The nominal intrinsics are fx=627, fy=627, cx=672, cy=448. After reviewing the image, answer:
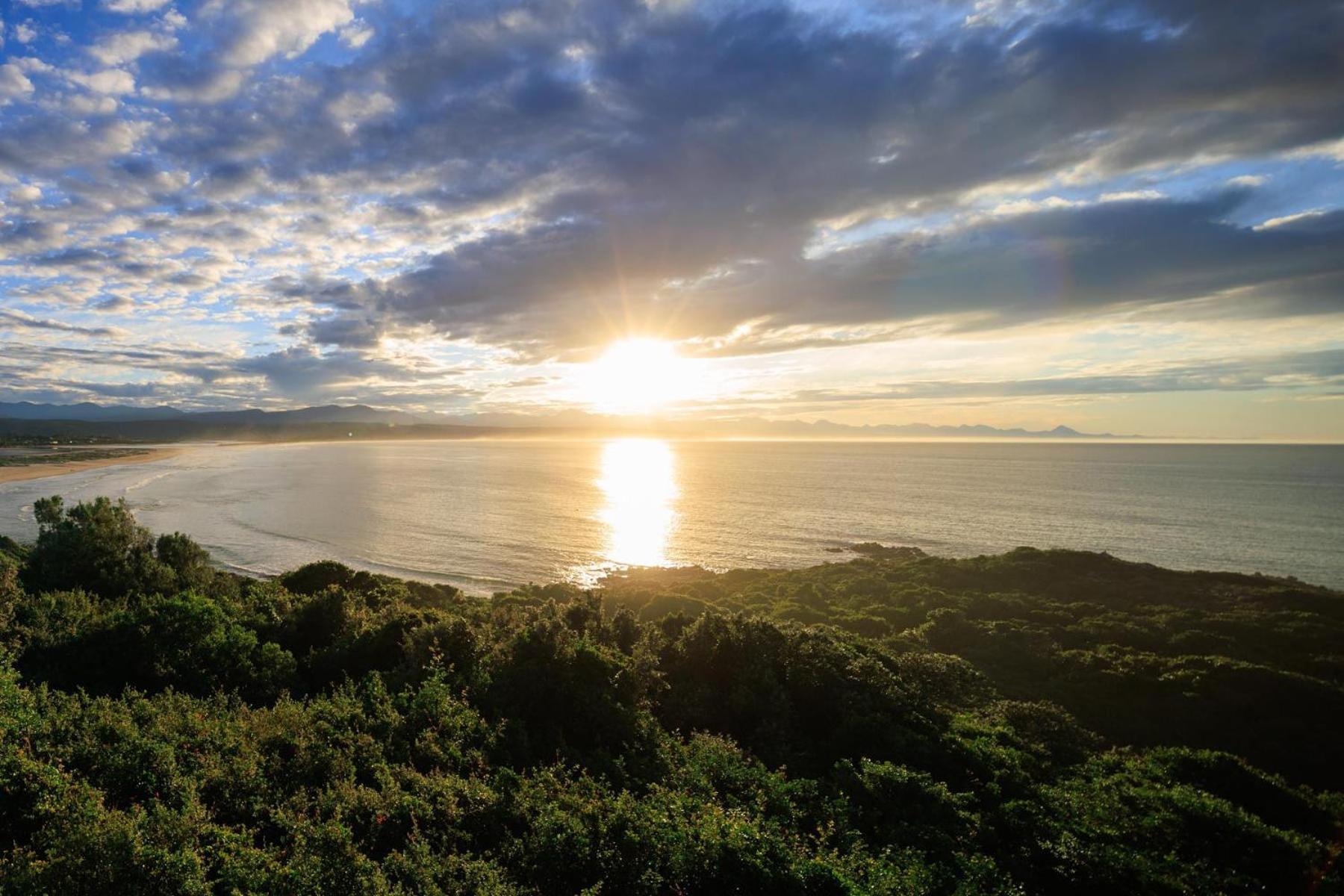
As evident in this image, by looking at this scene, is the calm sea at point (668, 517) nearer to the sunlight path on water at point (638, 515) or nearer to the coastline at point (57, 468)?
the sunlight path on water at point (638, 515)

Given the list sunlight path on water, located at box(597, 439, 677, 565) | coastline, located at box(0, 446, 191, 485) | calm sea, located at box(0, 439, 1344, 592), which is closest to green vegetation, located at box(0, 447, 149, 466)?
coastline, located at box(0, 446, 191, 485)

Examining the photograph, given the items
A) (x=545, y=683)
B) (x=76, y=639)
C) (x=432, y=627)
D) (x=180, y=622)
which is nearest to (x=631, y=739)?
(x=545, y=683)

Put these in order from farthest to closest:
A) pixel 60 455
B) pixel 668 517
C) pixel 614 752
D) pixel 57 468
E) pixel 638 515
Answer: pixel 60 455 < pixel 57 468 < pixel 638 515 < pixel 668 517 < pixel 614 752

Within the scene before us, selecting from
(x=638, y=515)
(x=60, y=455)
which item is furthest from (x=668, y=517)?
(x=60, y=455)

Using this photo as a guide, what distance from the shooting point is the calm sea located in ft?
183

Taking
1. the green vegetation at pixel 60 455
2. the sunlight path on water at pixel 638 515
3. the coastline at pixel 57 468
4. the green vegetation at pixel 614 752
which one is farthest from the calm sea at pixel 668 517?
the green vegetation at pixel 614 752

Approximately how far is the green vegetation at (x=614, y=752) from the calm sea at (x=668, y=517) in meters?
27.6

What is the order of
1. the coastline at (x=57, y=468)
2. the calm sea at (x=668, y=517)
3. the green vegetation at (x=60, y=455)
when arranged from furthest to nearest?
the green vegetation at (x=60, y=455) < the coastline at (x=57, y=468) < the calm sea at (x=668, y=517)

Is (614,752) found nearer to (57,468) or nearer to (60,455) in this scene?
(57,468)

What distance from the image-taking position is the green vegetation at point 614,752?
29.9 feet

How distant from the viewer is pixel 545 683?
1619 cm

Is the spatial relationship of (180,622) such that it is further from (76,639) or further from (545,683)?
(545,683)

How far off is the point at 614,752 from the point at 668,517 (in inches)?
2714

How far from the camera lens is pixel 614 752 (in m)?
14.2
